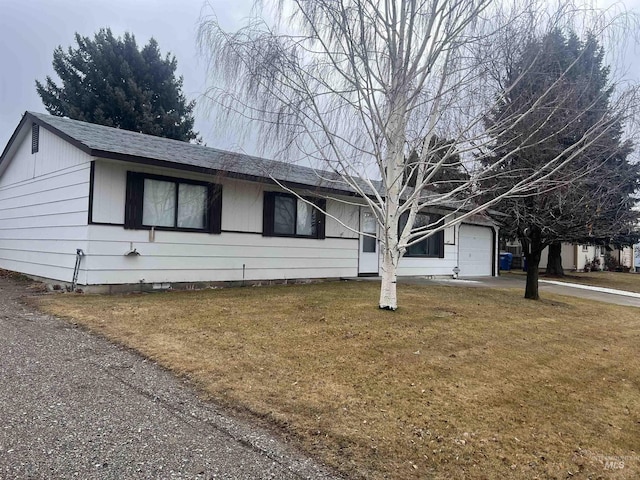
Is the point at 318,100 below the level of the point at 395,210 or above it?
above

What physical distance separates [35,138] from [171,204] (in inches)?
190

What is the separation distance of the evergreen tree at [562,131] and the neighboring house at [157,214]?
3.40 meters

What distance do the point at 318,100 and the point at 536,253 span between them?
683 cm

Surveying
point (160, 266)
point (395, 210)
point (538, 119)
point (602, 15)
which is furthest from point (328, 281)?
point (602, 15)

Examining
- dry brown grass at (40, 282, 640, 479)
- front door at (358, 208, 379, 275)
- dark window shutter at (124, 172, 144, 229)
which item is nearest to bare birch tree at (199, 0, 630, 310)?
dry brown grass at (40, 282, 640, 479)

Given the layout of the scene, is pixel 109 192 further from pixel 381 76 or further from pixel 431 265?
pixel 431 265

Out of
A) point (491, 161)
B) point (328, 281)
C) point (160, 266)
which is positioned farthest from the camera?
point (328, 281)

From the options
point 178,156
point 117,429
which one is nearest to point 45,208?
point 178,156

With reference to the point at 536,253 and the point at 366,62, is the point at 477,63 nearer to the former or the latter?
the point at 366,62

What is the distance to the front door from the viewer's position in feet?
44.9

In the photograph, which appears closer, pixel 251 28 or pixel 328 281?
pixel 251 28

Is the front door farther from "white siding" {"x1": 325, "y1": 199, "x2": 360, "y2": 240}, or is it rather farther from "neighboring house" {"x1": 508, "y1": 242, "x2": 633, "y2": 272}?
"neighboring house" {"x1": 508, "y1": 242, "x2": 633, "y2": 272}

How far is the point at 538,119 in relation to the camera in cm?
730

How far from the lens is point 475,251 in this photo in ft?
58.8
